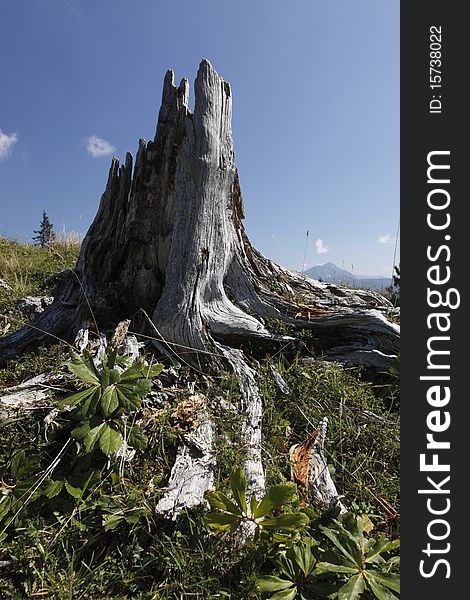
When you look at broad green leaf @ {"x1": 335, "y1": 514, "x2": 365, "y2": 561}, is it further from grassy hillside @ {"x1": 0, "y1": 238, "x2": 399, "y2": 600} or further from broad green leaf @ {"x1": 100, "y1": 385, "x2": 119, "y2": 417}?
broad green leaf @ {"x1": 100, "y1": 385, "x2": 119, "y2": 417}

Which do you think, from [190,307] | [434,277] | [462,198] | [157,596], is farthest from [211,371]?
[462,198]

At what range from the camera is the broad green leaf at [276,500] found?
1.89 meters

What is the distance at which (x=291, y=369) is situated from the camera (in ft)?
12.0

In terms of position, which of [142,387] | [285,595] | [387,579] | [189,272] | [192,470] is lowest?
[285,595]

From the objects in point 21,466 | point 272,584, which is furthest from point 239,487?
point 21,466

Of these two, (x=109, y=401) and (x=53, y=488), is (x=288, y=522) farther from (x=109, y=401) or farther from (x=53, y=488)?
(x=53, y=488)

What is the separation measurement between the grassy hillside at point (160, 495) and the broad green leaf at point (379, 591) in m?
0.09

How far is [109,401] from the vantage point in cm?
233

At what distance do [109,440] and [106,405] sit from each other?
0.21 meters

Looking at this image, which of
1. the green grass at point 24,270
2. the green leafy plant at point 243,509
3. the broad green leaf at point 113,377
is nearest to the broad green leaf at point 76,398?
Result: the broad green leaf at point 113,377

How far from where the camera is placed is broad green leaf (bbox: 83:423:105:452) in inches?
87.2

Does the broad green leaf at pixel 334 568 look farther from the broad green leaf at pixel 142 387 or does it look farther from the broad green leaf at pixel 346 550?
the broad green leaf at pixel 142 387

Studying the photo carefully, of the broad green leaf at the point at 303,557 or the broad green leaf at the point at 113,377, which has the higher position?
the broad green leaf at the point at 113,377

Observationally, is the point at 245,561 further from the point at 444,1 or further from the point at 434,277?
the point at 444,1
